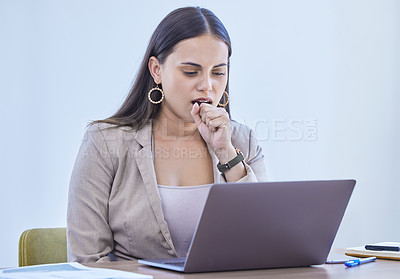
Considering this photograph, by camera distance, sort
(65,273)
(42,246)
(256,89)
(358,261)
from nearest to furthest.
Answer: (65,273), (358,261), (42,246), (256,89)

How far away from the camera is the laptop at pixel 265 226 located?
41.7 inches

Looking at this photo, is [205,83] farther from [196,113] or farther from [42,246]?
[42,246]

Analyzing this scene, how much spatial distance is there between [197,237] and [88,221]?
0.71 metres

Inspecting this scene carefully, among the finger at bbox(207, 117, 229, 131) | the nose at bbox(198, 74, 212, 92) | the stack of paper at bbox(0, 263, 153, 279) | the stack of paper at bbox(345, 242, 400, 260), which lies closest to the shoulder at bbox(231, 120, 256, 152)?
the finger at bbox(207, 117, 229, 131)

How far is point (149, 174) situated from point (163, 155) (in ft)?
0.53

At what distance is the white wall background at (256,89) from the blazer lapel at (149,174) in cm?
104

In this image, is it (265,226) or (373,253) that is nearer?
(265,226)

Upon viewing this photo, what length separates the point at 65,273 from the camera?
1.04 meters

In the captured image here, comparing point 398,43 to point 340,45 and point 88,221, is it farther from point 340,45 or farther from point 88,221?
point 88,221

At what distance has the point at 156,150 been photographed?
1920 millimetres

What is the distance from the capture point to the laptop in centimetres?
106

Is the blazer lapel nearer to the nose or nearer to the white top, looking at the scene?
the white top

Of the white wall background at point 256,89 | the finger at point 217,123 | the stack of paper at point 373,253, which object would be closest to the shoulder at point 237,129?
the finger at point 217,123

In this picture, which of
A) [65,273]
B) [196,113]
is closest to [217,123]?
[196,113]
